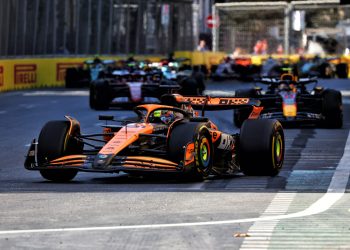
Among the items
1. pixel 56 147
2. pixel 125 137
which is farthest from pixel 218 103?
pixel 56 147

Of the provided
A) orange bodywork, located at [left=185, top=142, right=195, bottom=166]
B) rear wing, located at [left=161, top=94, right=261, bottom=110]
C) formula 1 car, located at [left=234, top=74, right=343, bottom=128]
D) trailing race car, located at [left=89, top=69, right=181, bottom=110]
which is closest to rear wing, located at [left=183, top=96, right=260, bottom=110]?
rear wing, located at [left=161, top=94, right=261, bottom=110]

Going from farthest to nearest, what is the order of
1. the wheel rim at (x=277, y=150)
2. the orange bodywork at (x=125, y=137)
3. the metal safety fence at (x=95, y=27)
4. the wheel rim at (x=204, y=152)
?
the metal safety fence at (x=95, y=27)
the wheel rim at (x=277, y=150)
the wheel rim at (x=204, y=152)
the orange bodywork at (x=125, y=137)

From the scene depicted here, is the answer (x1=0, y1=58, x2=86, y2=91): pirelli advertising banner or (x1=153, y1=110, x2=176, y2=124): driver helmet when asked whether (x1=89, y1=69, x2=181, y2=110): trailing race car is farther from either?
(x1=153, y1=110, x2=176, y2=124): driver helmet

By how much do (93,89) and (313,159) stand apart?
15127 mm

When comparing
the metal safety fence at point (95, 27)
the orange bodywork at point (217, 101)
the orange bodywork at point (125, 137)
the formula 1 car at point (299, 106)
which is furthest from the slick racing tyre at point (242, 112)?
the metal safety fence at point (95, 27)

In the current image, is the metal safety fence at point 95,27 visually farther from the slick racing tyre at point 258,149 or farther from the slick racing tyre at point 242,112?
the slick racing tyre at point 258,149

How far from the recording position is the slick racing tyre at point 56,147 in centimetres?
1413

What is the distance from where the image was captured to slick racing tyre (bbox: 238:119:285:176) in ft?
47.1

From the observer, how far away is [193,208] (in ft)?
36.4

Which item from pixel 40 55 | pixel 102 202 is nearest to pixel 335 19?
pixel 40 55

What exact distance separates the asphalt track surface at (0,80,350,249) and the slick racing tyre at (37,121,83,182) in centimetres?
22

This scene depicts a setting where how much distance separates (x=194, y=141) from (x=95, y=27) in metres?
51.2

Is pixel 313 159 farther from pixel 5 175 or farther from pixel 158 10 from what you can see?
pixel 158 10

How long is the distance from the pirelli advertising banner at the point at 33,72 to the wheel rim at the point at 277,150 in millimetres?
28781
